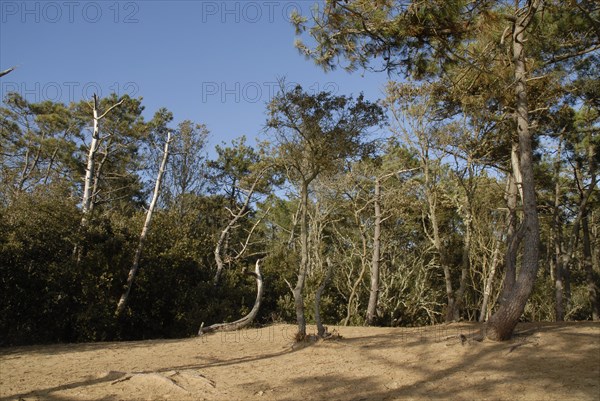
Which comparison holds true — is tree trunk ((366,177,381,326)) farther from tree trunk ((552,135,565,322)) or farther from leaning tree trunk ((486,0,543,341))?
leaning tree trunk ((486,0,543,341))

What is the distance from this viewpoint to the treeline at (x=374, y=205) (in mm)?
6887

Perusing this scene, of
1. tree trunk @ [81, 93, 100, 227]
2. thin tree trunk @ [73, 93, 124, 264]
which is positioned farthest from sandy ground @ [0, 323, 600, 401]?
tree trunk @ [81, 93, 100, 227]

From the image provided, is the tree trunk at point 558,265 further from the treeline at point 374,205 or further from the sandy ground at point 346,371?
the sandy ground at point 346,371

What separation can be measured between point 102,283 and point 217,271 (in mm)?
3797

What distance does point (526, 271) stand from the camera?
19.1 ft

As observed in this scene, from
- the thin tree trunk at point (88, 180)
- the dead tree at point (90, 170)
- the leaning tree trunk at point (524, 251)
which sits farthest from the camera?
the dead tree at point (90, 170)

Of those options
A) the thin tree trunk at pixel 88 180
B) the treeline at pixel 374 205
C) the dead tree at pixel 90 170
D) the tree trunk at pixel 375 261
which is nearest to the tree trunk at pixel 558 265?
the treeline at pixel 374 205

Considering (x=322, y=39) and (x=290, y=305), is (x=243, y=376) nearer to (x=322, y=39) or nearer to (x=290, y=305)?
(x=322, y=39)

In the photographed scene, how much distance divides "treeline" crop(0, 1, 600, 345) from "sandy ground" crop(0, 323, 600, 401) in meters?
0.71

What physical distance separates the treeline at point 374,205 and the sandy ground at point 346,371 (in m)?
0.71

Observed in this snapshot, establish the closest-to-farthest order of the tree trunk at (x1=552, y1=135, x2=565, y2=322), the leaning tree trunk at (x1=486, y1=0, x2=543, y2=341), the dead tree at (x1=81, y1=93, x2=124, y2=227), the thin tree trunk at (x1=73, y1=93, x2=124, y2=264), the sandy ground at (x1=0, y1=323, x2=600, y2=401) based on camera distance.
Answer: the sandy ground at (x1=0, y1=323, x2=600, y2=401)
the leaning tree trunk at (x1=486, y1=0, x2=543, y2=341)
the thin tree trunk at (x1=73, y1=93, x2=124, y2=264)
the dead tree at (x1=81, y1=93, x2=124, y2=227)
the tree trunk at (x1=552, y1=135, x2=565, y2=322)

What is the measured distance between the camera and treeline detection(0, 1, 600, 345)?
6.89 metres

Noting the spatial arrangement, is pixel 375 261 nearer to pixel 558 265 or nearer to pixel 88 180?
pixel 558 265

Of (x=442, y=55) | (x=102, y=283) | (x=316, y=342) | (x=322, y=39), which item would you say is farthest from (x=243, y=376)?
(x=102, y=283)
